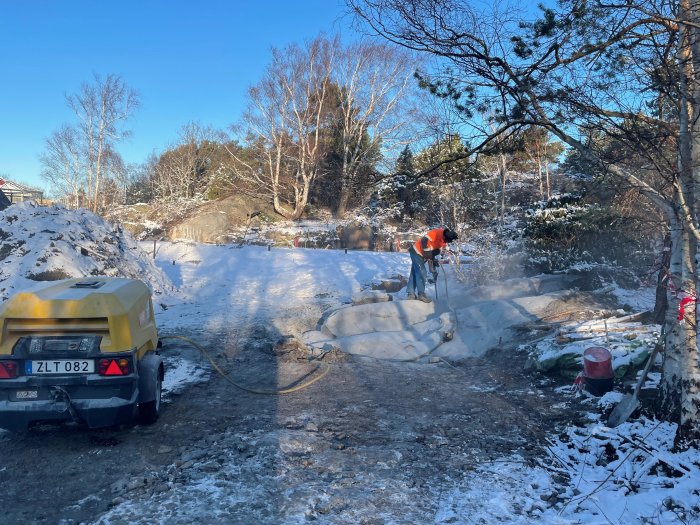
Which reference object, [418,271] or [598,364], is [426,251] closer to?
[418,271]

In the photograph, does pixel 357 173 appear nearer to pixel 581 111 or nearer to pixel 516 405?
pixel 581 111

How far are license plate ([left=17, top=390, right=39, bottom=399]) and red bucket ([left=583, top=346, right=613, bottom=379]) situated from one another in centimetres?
535

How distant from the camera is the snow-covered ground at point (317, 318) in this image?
3.48m

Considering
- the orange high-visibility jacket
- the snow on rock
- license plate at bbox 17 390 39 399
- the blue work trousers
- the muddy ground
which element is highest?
the orange high-visibility jacket

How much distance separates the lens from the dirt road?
3449mm

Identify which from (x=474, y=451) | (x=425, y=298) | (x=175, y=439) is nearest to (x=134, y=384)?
(x=175, y=439)

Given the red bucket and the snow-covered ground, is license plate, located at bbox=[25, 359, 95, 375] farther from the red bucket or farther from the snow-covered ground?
the red bucket

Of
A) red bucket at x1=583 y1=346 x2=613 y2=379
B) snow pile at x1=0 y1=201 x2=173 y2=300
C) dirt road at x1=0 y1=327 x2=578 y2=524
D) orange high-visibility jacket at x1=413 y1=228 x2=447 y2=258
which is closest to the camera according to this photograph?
dirt road at x1=0 y1=327 x2=578 y2=524

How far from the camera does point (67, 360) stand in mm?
4250

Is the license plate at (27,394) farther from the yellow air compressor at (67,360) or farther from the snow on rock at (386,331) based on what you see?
the snow on rock at (386,331)

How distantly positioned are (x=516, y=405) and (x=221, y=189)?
29082 mm

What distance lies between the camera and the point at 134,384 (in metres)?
4.41

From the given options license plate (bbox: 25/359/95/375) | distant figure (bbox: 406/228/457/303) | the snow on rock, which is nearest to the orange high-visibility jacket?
distant figure (bbox: 406/228/457/303)

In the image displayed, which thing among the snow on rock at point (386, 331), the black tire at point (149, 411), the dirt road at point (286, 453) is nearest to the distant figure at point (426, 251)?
the snow on rock at point (386, 331)
